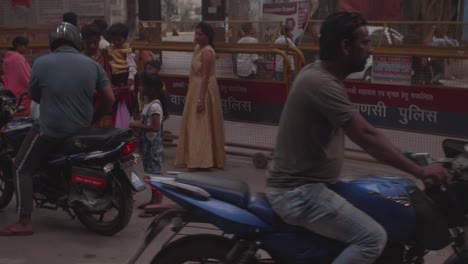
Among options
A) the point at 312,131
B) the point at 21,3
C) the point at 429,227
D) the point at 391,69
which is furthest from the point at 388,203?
the point at 21,3

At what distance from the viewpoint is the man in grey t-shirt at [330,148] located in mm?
3152

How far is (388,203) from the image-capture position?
3.26 meters

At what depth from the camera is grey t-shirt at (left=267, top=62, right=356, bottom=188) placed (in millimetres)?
3143

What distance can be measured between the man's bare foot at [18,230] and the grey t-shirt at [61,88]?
2.82ft

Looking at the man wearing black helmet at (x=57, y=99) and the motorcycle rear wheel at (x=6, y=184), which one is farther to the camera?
the motorcycle rear wheel at (x=6, y=184)

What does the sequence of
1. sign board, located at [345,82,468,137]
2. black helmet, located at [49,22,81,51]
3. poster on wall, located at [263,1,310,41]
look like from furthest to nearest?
poster on wall, located at [263,1,310,41] → sign board, located at [345,82,468,137] → black helmet, located at [49,22,81,51]

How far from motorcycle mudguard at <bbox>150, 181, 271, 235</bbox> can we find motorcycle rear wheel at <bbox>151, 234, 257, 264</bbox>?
0.09m

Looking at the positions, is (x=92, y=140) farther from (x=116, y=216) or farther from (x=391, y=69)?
(x=391, y=69)

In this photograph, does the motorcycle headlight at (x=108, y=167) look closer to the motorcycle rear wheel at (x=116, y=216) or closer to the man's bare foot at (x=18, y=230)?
the motorcycle rear wheel at (x=116, y=216)

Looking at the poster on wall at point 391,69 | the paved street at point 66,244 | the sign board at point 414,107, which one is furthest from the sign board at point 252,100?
the paved street at point 66,244

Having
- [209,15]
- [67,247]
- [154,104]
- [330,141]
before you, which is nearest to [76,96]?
[154,104]

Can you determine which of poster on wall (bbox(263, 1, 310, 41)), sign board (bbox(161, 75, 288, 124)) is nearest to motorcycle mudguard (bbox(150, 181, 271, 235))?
sign board (bbox(161, 75, 288, 124))

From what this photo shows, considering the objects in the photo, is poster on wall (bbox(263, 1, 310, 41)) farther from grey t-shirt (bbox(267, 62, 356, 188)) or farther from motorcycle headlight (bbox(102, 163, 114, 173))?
grey t-shirt (bbox(267, 62, 356, 188))

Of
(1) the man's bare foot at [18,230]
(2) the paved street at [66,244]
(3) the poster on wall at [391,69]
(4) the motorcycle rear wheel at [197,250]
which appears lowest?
(2) the paved street at [66,244]
